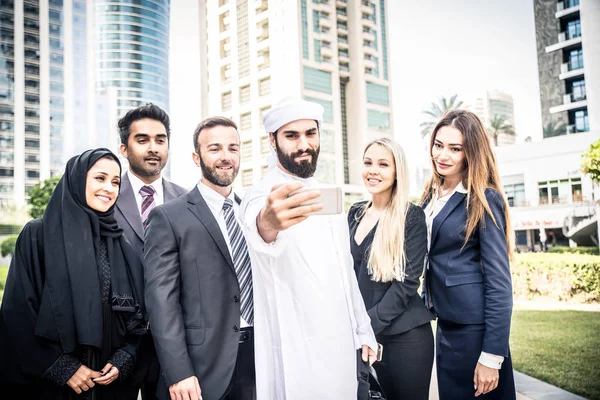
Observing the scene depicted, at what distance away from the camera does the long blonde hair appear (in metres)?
2.18

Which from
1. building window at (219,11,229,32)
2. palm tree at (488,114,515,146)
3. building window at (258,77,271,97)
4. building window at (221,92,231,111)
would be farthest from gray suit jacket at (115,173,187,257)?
palm tree at (488,114,515,146)

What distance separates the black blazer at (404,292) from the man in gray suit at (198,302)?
66cm

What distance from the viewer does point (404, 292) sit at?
220 centimetres

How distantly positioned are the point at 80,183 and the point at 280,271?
104cm

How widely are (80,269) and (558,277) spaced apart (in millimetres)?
6139

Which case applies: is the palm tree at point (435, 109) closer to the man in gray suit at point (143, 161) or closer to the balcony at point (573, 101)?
the balcony at point (573, 101)

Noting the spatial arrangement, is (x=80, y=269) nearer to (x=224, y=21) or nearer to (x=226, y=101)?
(x=224, y=21)

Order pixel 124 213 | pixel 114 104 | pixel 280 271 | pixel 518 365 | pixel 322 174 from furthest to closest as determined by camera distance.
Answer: pixel 322 174, pixel 114 104, pixel 518 365, pixel 124 213, pixel 280 271

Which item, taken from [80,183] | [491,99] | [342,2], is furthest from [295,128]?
[491,99]

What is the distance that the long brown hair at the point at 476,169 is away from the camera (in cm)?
212

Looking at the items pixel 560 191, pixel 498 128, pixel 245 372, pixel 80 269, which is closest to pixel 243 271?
pixel 245 372

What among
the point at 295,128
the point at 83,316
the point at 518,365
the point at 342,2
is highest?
the point at 342,2

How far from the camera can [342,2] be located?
98.4ft

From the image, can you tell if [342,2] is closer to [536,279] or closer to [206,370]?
[536,279]
